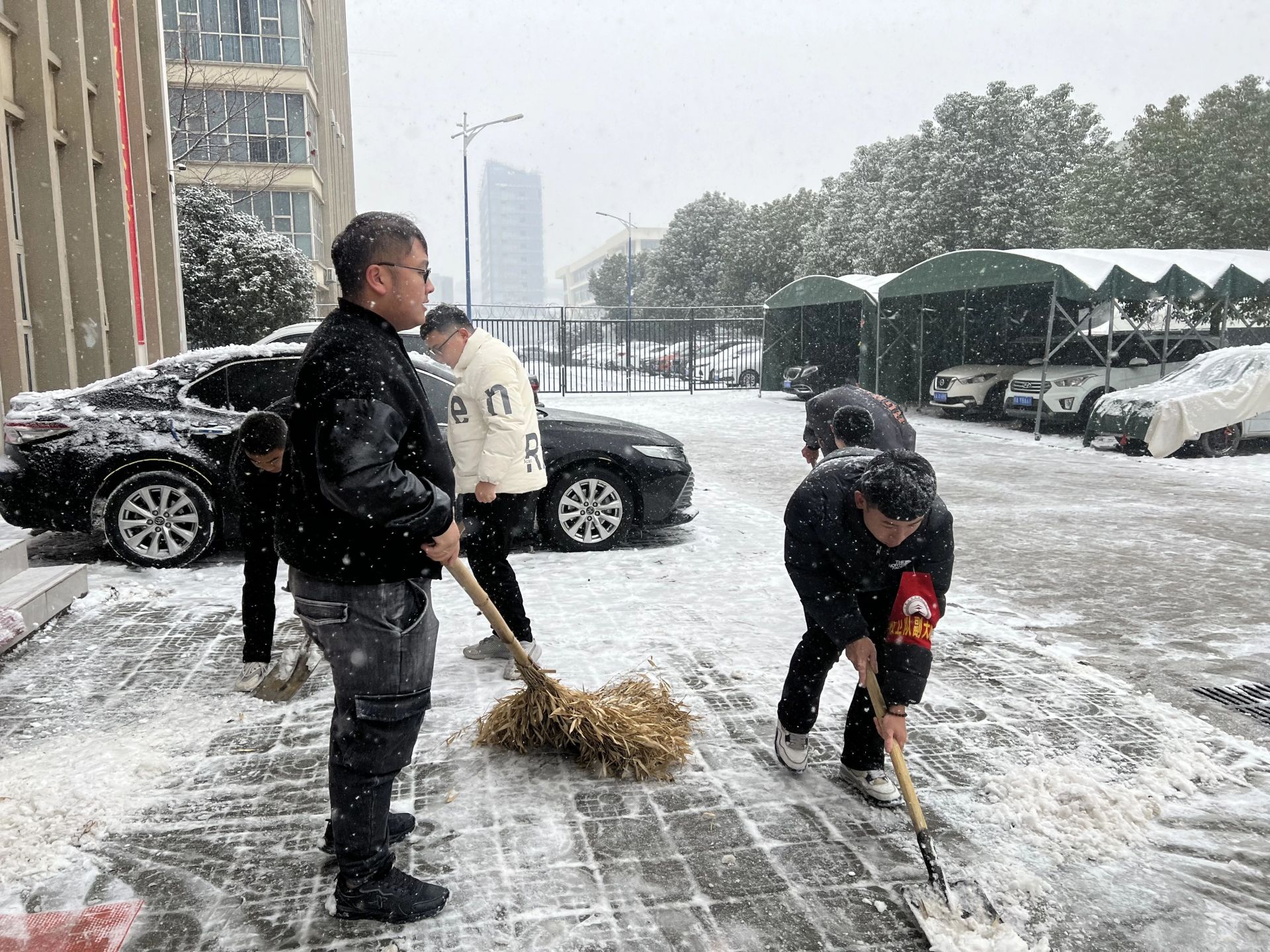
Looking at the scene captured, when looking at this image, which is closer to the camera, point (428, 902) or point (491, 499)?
point (428, 902)

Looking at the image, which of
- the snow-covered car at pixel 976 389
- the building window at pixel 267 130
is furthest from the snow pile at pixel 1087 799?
the building window at pixel 267 130

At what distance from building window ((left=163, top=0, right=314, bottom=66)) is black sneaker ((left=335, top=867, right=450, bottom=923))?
101ft

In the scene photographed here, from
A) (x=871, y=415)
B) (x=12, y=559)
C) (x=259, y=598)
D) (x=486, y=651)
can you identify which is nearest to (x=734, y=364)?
(x=871, y=415)

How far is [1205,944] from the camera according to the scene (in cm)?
248

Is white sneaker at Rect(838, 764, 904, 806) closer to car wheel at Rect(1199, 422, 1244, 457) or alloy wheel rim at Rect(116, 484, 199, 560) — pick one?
alloy wheel rim at Rect(116, 484, 199, 560)

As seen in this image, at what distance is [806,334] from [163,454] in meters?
21.6

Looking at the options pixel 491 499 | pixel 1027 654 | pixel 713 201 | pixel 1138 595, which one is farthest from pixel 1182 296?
pixel 713 201

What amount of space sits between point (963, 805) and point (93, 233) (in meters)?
11.3

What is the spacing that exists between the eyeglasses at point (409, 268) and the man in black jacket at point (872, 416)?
273 cm

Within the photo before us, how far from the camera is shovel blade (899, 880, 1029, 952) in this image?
7.91 feet

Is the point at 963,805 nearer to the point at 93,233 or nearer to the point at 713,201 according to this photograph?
the point at 93,233

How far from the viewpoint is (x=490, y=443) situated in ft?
14.0

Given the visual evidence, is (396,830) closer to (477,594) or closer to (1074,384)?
(477,594)

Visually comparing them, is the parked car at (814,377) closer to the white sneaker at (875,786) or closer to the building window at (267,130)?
the building window at (267,130)
